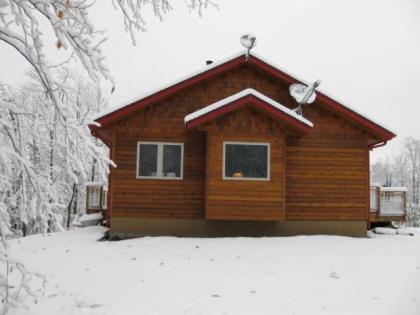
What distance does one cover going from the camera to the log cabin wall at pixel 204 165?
44.0 ft

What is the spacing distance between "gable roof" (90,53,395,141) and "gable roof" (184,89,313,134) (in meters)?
1.50

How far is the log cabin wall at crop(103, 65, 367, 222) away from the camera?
13.4 m

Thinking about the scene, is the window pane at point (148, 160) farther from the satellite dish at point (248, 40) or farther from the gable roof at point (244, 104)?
the satellite dish at point (248, 40)

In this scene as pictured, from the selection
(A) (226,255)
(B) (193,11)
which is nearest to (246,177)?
(A) (226,255)

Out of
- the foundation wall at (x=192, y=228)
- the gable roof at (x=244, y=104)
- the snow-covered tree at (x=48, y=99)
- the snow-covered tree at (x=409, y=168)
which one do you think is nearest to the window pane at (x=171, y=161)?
the gable roof at (x=244, y=104)

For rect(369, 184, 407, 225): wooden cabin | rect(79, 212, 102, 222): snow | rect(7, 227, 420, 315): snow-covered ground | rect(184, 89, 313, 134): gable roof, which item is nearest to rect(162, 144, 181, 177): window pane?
rect(184, 89, 313, 134): gable roof

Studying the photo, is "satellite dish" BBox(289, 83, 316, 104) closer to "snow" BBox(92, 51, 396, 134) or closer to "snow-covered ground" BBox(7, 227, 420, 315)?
"snow" BBox(92, 51, 396, 134)

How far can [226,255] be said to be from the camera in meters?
10.8

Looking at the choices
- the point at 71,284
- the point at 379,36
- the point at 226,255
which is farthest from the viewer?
the point at 379,36

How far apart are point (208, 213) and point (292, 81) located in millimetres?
4897

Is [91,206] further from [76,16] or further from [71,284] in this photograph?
[76,16]

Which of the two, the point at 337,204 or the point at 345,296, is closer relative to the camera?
the point at 345,296

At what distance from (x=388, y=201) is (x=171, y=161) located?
7.57 m

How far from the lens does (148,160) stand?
1360cm
